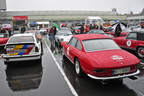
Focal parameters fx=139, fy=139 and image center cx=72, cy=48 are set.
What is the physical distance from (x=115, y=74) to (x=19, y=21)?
150ft

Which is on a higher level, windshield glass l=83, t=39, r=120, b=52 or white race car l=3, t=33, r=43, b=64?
windshield glass l=83, t=39, r=120, b=52

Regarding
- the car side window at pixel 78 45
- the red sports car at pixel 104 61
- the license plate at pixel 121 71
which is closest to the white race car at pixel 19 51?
the car side window at pixel 78 45

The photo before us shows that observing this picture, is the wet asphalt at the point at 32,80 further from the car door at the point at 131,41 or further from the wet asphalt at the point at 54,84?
the car door at the point at 131,41

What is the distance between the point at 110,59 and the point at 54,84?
1.96 meters

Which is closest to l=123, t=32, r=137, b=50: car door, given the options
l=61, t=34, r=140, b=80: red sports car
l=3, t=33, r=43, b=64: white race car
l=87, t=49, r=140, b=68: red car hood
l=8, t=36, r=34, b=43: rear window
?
l=61, t=34, r=140, b=80: red sports car

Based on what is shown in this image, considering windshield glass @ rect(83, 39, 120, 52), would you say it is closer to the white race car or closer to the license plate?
the license plate

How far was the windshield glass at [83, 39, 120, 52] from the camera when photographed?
16.1 feet

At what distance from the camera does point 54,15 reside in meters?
77.8

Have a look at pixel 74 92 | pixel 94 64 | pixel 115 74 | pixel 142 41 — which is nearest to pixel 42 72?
pixel 74 92

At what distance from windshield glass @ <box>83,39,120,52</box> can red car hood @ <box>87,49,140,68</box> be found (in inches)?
11.6

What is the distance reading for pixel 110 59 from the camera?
4.11 meters

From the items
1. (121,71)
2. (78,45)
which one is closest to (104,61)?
(121,71)

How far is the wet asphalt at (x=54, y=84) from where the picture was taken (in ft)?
13.0

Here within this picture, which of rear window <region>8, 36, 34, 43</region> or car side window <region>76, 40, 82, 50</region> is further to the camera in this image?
rear window <region>8, 36, 34, 43</region>
